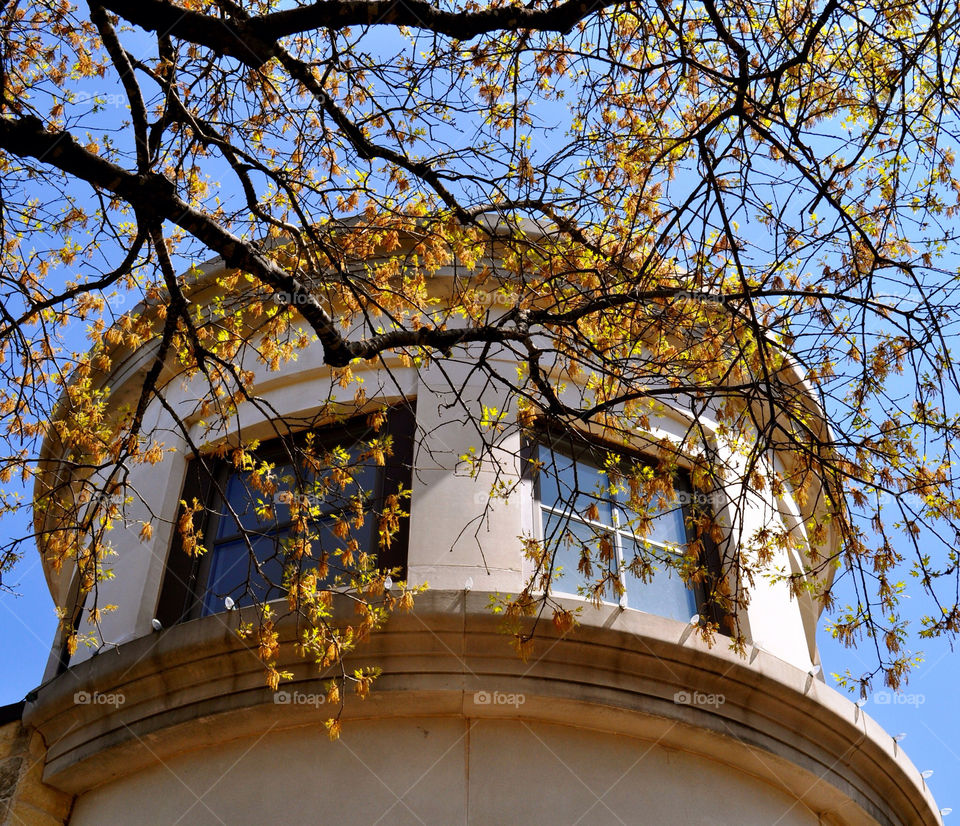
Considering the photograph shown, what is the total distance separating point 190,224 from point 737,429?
3632mm

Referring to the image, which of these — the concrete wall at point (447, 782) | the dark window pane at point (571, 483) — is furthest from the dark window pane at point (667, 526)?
the concrete wall at point (447, 782)

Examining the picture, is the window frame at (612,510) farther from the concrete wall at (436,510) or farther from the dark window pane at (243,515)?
the dark window pane at (243,515)

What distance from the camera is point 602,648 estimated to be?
706cm

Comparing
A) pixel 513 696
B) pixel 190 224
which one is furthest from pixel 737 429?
pixel 190 224

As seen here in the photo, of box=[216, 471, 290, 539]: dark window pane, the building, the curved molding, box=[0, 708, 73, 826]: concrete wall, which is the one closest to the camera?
the building

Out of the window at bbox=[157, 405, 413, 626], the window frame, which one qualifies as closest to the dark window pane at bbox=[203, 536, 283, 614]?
the window at bbox=[157, 405, 413, 626]

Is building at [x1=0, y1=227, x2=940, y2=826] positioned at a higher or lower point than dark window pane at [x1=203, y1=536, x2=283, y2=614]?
lower

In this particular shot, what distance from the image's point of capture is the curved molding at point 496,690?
693 centimetres

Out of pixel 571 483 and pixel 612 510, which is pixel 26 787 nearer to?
pixel 571 483

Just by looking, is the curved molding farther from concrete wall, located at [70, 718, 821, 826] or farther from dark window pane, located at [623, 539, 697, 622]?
dark window pane, located at [623, 539, 697, 622]

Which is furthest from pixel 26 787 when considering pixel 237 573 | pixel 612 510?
pixel 612 510

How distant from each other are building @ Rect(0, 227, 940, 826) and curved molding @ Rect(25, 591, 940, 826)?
0.04 ft

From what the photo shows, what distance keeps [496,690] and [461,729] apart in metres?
0.35

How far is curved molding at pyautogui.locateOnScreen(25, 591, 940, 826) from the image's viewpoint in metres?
6.93
